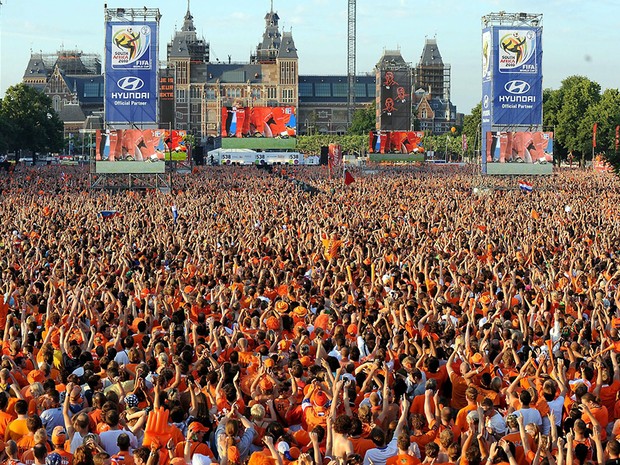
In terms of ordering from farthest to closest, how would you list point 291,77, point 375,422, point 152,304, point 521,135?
point 291,77, point 521,135, point 152,304, point 375,422

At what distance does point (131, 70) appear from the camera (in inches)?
1831

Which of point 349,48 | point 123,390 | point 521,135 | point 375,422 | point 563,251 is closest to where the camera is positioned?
point 375,422

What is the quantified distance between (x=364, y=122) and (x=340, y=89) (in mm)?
38636

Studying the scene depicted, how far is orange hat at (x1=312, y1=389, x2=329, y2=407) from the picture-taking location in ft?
28.8

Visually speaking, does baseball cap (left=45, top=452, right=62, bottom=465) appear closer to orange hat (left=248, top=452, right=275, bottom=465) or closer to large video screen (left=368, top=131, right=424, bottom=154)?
orange hat (left=248, top=452, right=275, bottom=465)

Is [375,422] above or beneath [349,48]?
beneath

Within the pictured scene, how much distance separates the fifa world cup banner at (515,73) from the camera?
46438 mm

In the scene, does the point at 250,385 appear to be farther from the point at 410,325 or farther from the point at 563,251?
the point at 563,251

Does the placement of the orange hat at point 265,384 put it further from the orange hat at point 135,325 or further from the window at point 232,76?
the window at point 232,76

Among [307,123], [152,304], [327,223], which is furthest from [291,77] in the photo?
[152,304]

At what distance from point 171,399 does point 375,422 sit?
1615mm

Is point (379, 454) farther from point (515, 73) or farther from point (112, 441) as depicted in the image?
point (515, 73)

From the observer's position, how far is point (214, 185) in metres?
46.8

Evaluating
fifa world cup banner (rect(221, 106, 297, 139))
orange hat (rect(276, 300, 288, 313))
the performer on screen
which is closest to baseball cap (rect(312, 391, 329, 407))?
orange hat (rect(276, 300, 288, 313))
